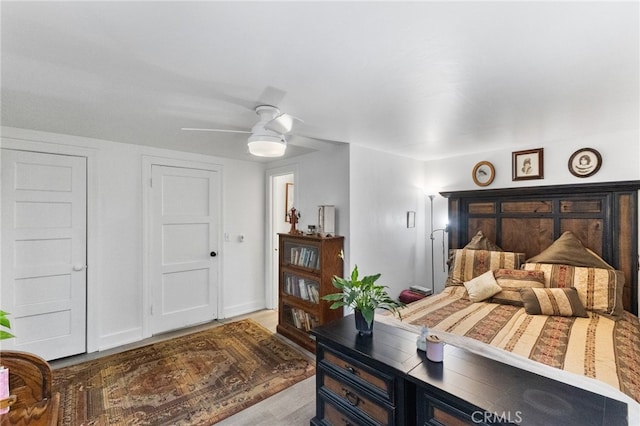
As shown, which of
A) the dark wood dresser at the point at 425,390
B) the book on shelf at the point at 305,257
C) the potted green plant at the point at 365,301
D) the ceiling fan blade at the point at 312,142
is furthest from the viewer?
the book on shelf at the point at 305,257

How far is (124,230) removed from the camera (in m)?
3.27

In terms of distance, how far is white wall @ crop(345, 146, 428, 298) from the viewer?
10.5 ft

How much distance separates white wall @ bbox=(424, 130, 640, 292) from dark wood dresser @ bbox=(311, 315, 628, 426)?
2.58 m

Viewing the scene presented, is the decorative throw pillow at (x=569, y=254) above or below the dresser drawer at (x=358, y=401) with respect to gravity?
above

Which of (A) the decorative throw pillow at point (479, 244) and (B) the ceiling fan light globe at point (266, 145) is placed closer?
(B) the ceiling fan light globe at point (266, 145)

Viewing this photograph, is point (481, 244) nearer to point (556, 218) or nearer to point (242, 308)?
point (556, 218)

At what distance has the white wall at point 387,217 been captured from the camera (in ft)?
10.5

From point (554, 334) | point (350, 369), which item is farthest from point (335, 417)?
point (554, 334)

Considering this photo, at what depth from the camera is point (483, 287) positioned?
9.32ft

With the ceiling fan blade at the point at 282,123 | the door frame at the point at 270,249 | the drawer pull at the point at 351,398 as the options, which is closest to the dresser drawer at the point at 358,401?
the drawer pull at the point at 351,398

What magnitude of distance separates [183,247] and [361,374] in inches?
115

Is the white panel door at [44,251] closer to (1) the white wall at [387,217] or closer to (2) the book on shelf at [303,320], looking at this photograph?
(2) the book on shelf at [303,320]

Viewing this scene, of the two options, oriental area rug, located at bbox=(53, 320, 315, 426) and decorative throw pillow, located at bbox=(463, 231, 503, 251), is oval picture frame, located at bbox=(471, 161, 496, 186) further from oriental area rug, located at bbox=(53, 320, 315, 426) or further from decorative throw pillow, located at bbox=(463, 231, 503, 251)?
oriental area rug, located at bbox=(53, 320, 315, 426)

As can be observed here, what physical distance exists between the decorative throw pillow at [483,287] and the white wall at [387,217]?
936mm
